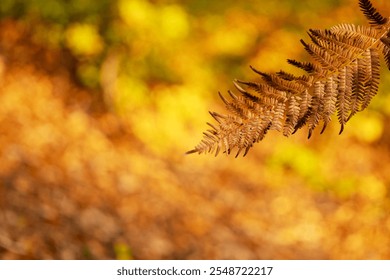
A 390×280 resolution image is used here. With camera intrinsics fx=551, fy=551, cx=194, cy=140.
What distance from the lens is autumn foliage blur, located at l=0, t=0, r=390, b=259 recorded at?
13.4 ft

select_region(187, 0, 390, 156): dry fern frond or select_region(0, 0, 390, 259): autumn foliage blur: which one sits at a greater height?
select_region(0, 0, 390, 259): autumn foliage blur

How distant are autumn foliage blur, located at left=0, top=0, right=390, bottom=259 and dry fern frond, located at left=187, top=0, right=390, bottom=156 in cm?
327

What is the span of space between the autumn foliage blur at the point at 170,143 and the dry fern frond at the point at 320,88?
327 cm

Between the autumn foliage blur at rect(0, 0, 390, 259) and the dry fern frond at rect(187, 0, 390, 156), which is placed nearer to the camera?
the dry fern frond at rect(187, 0, 390, 156)

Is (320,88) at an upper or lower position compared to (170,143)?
lower

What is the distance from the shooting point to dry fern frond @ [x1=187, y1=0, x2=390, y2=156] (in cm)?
51

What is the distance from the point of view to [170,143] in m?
5.10

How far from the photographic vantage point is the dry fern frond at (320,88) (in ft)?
1.69

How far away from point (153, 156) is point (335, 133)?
1.75 m

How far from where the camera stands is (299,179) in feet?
16.9

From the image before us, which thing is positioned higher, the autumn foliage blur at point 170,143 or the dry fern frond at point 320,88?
the autumn foliage blur at point 170,143

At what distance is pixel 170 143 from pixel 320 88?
4.59 m

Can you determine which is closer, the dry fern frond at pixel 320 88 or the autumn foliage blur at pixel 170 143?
the dry fern frond at pixel 320 88
